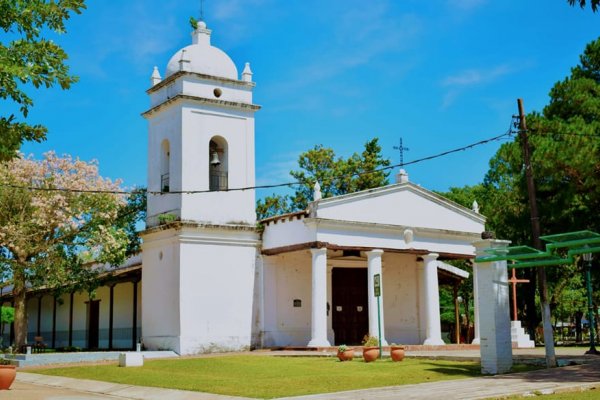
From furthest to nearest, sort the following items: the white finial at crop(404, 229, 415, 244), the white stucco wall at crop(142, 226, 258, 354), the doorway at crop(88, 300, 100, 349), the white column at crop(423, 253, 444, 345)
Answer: the doorway at crop(88, 300, 100, 349), the white column at crop(423, 253, 444, 345), the white finial at crop(404, 229, 415, 244), the white stucco wall at crop(142, 226, 258, 354)

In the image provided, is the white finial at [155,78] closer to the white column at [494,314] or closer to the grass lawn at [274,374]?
the grass lawn at [274,374]

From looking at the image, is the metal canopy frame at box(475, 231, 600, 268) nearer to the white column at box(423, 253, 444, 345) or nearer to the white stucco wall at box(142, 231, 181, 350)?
the white column at box(423, 253, 444, 345)

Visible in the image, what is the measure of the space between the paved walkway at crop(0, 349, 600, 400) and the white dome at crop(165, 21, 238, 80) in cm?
1440

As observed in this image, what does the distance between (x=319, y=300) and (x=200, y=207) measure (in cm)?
564

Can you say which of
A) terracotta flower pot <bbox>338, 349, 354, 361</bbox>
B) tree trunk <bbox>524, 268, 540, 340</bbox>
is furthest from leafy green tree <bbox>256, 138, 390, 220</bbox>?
terracotta flower pot <bbox>338, 349, 354, 361</bbox>

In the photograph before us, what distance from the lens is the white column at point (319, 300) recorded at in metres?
26.8

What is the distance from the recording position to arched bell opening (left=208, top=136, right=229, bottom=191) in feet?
97.1

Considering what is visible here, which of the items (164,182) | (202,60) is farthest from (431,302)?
(202,60)

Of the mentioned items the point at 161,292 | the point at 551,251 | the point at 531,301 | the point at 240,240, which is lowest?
the point at 531,301

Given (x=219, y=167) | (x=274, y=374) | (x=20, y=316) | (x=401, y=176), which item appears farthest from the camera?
(x=20, y=316)

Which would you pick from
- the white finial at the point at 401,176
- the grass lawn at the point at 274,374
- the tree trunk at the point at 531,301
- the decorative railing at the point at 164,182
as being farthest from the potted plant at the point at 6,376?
the tree trunk at the point at 531,301

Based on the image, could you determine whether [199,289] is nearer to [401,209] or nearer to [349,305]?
[349,305]

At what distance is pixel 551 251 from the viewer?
1672 centimetres

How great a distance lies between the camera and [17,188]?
2936cm
